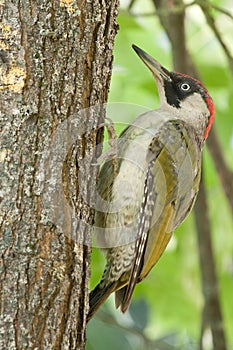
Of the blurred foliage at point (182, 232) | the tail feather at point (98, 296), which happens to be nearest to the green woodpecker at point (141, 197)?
the tail feather at point (98, 296)

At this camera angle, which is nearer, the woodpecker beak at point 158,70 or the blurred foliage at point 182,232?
the woodpecker beak at point 158,70

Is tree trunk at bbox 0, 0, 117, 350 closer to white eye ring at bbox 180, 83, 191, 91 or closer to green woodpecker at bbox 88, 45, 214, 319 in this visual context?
green woodpecker at bbox 88, 45, 214, 319

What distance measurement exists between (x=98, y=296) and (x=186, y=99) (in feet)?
3.94

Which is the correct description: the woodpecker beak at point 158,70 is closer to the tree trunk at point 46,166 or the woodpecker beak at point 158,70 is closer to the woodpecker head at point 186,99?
the woodpecker head at point 186,99

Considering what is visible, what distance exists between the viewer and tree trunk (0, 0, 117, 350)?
251cm

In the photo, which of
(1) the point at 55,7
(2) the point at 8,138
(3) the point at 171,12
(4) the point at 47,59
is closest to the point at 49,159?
(2) the point at 8,138

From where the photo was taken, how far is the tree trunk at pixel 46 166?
2508 millimetres

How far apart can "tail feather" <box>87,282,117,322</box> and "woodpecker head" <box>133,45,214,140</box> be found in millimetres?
1004

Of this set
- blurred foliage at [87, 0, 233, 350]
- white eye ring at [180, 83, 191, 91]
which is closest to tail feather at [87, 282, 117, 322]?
blurred foliage at [87, 0, 233, 350]

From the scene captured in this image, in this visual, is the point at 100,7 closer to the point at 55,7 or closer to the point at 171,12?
the point at 55,7

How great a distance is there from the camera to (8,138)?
2578 mm

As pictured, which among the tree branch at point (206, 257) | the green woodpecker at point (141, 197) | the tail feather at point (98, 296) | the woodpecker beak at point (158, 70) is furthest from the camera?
the tree branch at point (206, 257)

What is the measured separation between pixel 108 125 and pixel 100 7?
1.82ft

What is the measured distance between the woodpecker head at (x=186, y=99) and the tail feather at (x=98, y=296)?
1.00m
